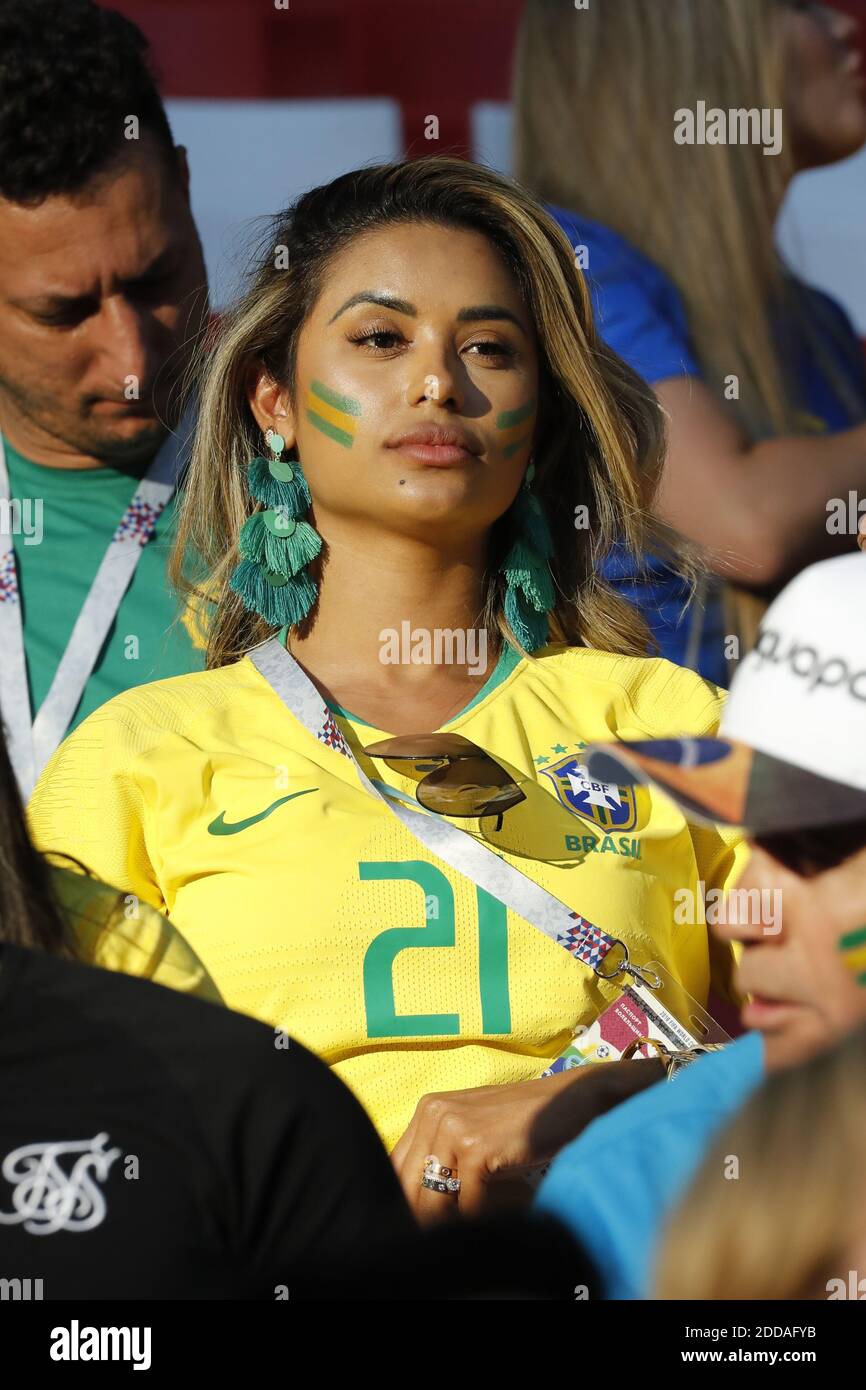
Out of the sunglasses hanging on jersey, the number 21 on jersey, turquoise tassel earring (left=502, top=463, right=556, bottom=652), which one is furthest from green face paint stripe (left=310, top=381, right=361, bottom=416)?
the number 21 on jersey

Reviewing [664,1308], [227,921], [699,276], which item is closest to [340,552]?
[227,921]

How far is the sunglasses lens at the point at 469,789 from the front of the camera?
8.34 feet

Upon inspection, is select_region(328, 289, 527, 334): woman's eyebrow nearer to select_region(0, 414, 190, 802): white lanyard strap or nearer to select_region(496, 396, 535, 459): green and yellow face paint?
select_region(496, 396, 535, 459): green and yellow face paint

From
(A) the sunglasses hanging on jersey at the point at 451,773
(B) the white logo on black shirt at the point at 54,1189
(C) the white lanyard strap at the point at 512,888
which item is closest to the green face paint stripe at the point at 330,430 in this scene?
(A) the sunglasses hanging on jersey at the point at 451,773

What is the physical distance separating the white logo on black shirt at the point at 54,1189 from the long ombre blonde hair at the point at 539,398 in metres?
1.41

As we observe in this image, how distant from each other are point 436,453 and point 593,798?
53 centimetres

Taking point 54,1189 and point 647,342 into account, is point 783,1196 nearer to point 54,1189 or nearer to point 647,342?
point 54,1189

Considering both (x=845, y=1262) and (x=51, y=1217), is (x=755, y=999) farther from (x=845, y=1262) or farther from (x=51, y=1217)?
(x=51, y=1217)

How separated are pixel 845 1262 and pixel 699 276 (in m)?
2.44

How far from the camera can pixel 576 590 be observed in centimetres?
306

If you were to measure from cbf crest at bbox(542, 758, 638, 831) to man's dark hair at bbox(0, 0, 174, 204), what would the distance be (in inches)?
53.2

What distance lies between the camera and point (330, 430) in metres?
2.81

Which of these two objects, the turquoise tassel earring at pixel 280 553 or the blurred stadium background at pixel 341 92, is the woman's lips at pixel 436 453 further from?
the blurred stadium background at pixel 341 92

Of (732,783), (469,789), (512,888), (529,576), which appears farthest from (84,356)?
(732,783)
